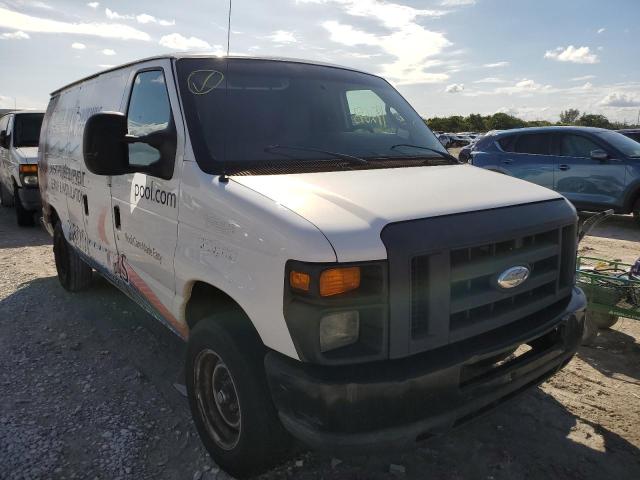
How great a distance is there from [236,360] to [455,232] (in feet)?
3.73

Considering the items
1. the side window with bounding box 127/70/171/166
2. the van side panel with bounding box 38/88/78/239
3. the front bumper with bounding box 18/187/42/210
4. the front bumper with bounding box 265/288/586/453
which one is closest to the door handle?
the side window with bounding box 127/70/171/166

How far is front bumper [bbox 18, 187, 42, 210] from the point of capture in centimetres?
894

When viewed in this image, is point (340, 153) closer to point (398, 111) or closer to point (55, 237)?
point (398, 111)

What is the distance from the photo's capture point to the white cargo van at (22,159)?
8.94 metres

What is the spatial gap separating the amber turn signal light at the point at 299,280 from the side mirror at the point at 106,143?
1423 mm

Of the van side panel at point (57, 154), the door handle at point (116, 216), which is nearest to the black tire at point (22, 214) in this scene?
the van side panel at point (57, 154)

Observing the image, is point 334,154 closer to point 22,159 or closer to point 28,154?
point 22,159

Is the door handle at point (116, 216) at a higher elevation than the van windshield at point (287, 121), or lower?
lower

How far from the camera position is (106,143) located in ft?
9.16

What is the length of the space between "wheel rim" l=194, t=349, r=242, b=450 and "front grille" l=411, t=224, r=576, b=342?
109 centimetres

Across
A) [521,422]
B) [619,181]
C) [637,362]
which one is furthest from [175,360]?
[619,181]

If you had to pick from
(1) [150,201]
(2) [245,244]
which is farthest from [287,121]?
(2) [245,244]

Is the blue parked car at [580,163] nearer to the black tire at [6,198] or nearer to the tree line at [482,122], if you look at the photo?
the black tire at [6,198]

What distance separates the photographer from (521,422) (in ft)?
10.4
